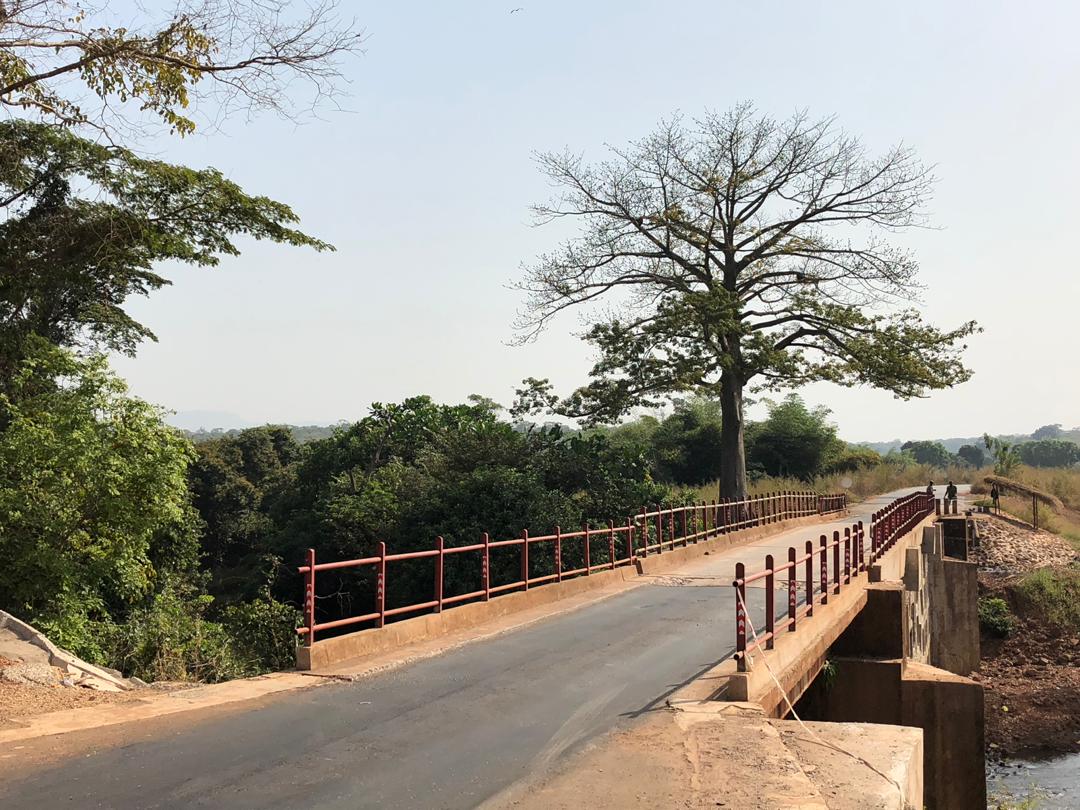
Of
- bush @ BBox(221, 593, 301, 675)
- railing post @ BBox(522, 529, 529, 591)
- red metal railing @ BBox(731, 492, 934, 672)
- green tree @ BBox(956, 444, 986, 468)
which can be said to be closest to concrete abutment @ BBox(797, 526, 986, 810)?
red metal railing @ BBox(731, 492, 934, 672)

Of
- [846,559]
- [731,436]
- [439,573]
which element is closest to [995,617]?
[731,436]

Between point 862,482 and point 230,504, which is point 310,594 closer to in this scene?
point 230,504

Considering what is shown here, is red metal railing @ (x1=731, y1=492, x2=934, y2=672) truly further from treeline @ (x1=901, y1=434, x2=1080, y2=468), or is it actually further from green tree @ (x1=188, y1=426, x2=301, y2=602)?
treeline @ (x1=901, y1=434, x2=1080, y2=468)

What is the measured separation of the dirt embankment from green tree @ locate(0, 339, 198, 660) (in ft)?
73.0

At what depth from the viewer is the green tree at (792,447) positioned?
71500 millimetres

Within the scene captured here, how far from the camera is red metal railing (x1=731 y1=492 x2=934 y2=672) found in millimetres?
9406

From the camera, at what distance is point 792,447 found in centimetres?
7188

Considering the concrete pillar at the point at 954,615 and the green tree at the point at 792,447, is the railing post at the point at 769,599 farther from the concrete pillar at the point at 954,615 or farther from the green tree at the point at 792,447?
the green tree at the point at 792,447

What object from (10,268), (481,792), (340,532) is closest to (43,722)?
(481,792)

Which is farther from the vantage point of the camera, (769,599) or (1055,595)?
(1055,595)

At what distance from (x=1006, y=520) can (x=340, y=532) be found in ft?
124

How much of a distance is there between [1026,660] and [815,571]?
1795 cm

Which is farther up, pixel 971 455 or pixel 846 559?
pixel 971 455

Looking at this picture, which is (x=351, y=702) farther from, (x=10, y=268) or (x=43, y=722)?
(x=10, y=268)
